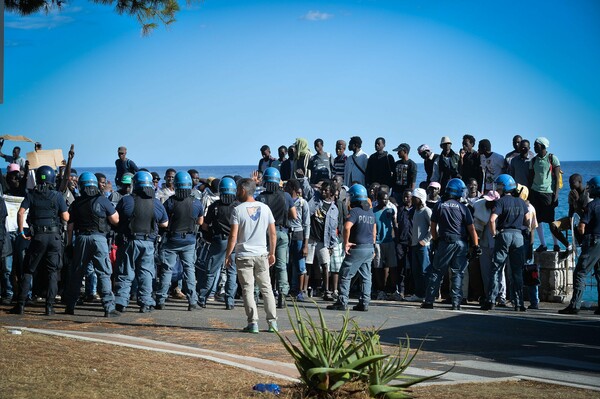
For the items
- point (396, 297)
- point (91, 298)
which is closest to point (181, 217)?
point (91, 298)

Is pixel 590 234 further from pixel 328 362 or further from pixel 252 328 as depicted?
pixel 328 362

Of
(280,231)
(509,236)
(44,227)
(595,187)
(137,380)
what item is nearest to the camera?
(137,380)

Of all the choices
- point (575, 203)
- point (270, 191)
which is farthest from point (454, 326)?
point (575, 203)

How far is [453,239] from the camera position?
675 inches

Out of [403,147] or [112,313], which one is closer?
[112,313]

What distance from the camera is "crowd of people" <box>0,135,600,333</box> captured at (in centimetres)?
1512

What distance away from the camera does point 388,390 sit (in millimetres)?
8312

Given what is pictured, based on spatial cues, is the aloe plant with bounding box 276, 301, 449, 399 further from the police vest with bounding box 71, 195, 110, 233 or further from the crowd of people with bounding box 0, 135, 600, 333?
the police vest with bounding box 71, 195, 110, 233

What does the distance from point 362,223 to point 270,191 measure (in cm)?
172

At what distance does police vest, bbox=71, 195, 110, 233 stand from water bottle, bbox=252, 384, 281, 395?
7020mm

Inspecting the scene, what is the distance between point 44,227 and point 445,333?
253 inches

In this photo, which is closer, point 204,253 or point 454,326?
point 454,326

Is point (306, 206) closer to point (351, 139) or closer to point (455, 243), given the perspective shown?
point (455, 243)

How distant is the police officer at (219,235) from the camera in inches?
655
